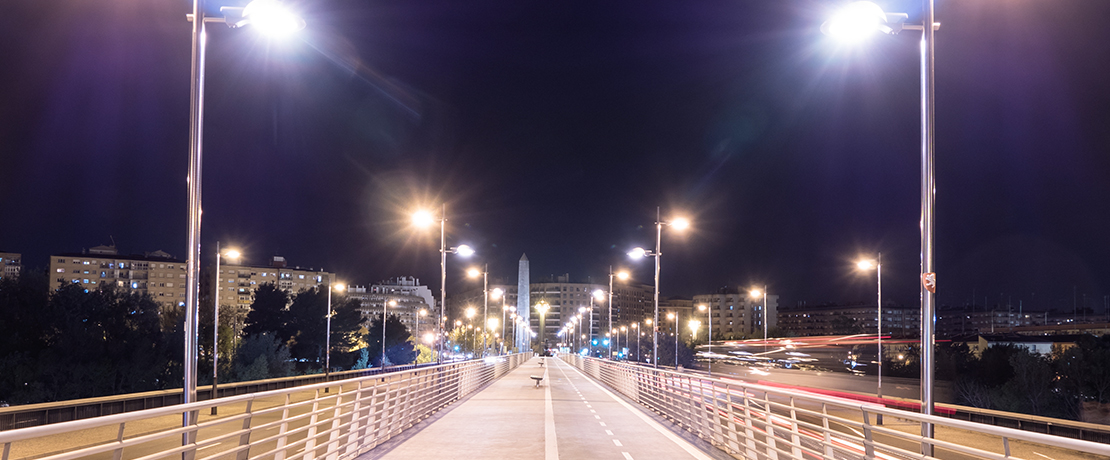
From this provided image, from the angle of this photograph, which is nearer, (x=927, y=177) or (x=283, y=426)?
(x=283, y=426)

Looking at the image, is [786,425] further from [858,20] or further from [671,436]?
[671,436]

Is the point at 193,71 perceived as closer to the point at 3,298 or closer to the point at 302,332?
the point at 3,298

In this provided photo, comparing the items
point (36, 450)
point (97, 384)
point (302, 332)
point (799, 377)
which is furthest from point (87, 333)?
point (799, 377)

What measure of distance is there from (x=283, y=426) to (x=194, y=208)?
3170 mm

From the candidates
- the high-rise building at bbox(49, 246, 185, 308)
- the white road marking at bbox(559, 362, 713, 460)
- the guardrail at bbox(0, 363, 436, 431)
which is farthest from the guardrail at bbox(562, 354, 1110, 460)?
the high-rise building at bbox(49, 246, 185, 308)

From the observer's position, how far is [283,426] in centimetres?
998

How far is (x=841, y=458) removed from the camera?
9695 millimetres

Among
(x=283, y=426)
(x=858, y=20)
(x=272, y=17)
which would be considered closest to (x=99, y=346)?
(x=272, y=17)

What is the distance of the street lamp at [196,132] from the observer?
34.3ft

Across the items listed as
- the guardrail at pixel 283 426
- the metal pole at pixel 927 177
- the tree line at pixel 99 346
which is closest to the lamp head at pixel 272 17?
the guardrail at pixel 283 426

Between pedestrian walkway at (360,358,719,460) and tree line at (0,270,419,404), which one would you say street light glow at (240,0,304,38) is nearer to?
pedestrian walkway at (360,358,719,460)

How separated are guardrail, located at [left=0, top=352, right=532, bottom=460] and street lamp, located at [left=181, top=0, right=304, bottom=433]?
1.10 m

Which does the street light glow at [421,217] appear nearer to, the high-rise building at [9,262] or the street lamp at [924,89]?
the street lamp at [924,89]

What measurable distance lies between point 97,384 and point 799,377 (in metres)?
60.5
